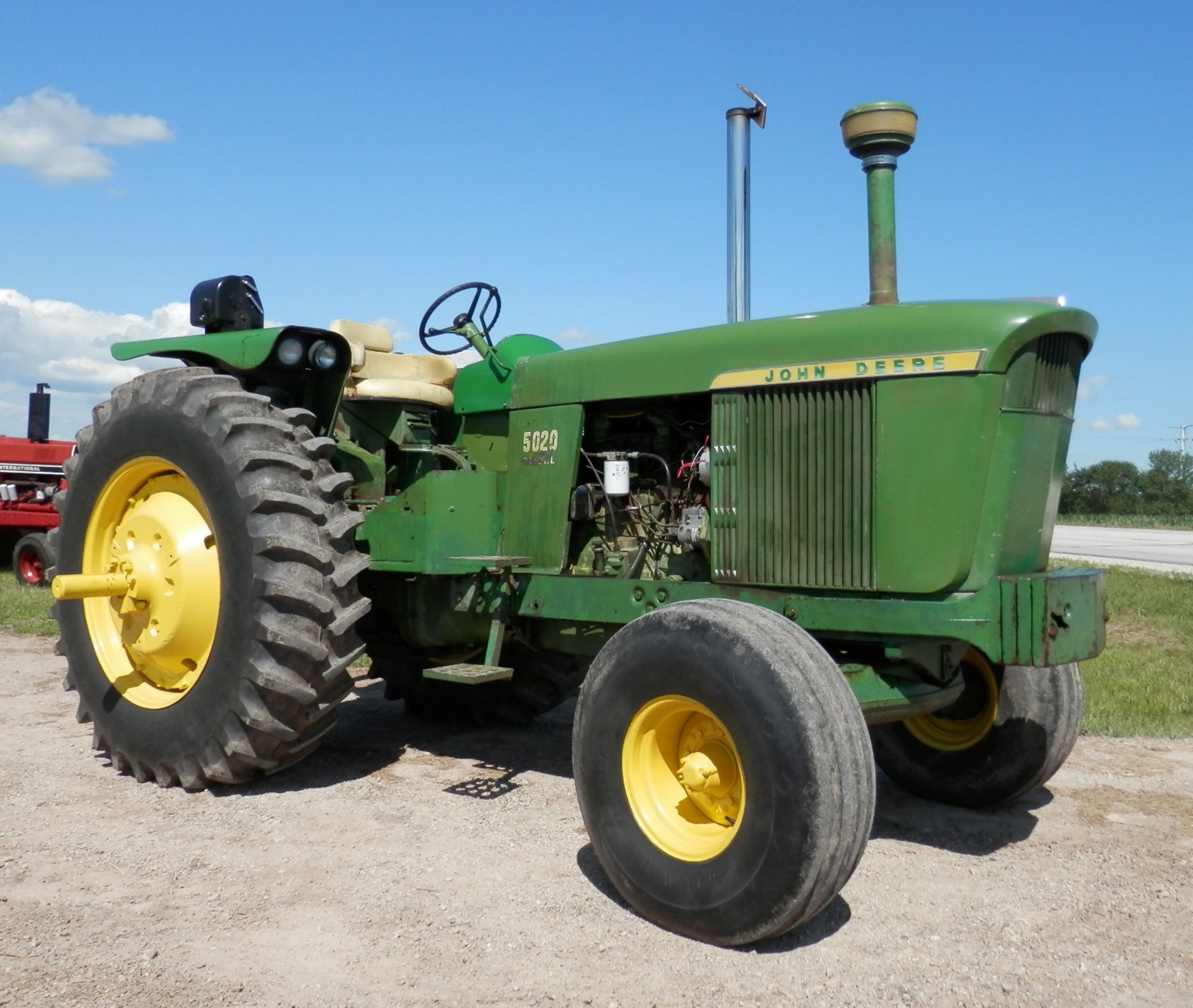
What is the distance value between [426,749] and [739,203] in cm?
314

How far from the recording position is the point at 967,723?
16.1 feet

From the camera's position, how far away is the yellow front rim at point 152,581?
197 inches

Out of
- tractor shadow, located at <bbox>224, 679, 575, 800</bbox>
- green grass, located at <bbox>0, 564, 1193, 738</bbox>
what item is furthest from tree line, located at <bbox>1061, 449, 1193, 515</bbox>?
tractor shadow, located at <bbox>224, 679, 575, 800</bbox>

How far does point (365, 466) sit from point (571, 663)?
1495 mm

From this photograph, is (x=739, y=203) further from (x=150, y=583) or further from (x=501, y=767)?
(x=150, y=583)

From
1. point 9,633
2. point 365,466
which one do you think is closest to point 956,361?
point 365,466

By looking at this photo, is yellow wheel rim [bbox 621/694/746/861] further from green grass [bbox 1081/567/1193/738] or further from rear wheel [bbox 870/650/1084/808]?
green grass [bbox 1081/567/1193/738]

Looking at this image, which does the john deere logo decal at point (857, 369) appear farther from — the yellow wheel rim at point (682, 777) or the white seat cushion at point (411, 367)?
the white seat cushion at point (411, 367)

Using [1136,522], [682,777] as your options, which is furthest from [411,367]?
[1136,522]

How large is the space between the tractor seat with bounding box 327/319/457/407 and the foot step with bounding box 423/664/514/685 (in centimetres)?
155

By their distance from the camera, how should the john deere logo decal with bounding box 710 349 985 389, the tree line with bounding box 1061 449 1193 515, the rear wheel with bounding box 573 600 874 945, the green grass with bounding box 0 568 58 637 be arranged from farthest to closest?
the tree line with bounding box 1061 449 1193 515 → the green grass with bounding box 0 568 58 637 → the john deere logo decal with bounding box 710 349 985 389 → the rear wheel with bounding box 573 600 874 945

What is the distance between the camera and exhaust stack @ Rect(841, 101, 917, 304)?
442cm

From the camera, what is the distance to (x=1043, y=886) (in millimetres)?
3951

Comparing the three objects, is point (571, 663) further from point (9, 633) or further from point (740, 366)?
point (9, 633)
